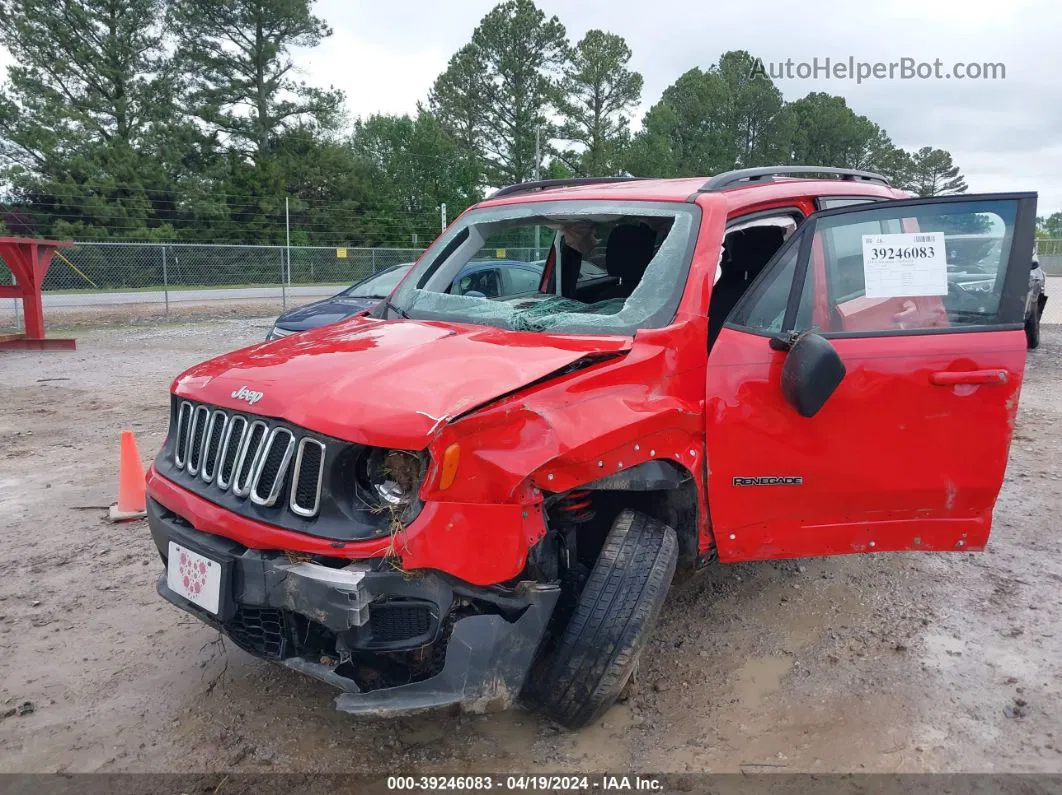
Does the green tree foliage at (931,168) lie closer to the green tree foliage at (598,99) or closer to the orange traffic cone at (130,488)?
the green tree foliage at (598,99)

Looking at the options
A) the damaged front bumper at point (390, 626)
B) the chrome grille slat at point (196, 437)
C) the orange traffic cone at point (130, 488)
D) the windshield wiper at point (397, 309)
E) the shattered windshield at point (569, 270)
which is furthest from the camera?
the orange traffic cone at point (130, 488)

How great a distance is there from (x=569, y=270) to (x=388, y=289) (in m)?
5.94

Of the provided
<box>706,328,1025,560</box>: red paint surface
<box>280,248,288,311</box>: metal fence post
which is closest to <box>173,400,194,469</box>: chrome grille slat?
<box>706,328,1025,560</box>: red paint surface

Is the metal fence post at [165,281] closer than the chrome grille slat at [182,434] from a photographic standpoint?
No

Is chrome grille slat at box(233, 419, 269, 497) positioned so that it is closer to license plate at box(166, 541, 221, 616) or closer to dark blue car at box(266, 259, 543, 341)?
license plate at box(166, 541, 221, 616)

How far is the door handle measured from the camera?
2996 millimetres

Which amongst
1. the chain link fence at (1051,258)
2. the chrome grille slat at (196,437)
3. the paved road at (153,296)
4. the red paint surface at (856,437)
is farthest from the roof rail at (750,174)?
the chain link fence at (1051,258)

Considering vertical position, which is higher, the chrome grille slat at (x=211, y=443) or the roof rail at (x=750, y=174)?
the roof rail at (x=750, y=174)

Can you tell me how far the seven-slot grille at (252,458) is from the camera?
2.49 metres

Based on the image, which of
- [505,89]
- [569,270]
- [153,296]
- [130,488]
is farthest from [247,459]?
[505,89]

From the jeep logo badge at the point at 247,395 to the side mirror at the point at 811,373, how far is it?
183cm

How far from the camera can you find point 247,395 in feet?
8.91

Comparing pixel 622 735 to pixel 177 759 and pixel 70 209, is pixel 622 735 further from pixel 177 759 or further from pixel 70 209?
pixel 70 209

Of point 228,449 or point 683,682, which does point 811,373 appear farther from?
point 228,449
